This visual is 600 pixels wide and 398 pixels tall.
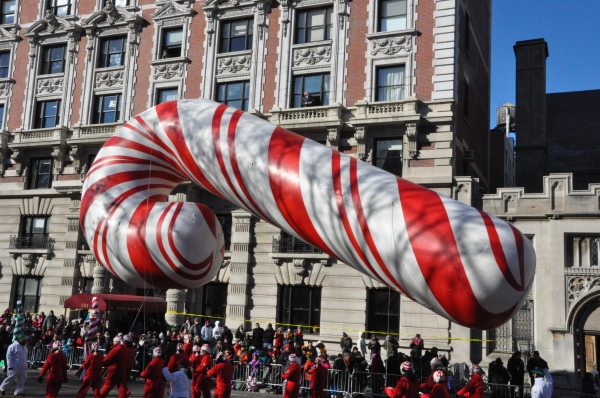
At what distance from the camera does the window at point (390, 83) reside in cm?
2500

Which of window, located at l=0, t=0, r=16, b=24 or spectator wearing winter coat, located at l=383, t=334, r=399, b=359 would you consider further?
window, located at l=0, t=0, r=16, b=24

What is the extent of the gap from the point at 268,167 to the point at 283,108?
19119 mm

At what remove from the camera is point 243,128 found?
809 centimetres

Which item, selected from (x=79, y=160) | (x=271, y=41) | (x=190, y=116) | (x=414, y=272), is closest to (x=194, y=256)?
(x=190, y=116)

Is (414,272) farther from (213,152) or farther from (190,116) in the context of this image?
(190,116)

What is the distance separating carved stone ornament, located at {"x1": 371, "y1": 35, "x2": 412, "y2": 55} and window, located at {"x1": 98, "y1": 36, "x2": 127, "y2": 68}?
42.1 feet

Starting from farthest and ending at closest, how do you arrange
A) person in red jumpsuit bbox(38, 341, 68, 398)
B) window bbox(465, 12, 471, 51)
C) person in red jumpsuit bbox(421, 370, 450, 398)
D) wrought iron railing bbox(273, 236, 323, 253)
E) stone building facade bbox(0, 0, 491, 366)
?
window bbox(465, 12, 471, 51) → wrought iron railing bbox(273, 236, 323, 253) → stone building facade bbox(0, 0, 491, 366) → person in red jumpsuit bbox(38, 341, 68, 398) → person in red jumpsuit bbox(421, 370, 450, 398)

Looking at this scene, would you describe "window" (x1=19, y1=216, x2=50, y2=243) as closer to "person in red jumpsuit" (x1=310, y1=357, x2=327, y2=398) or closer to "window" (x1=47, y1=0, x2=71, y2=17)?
"window" (x1=47, y1=0, x2=71, y2=17)

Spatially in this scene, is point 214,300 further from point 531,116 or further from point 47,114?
point 531,116

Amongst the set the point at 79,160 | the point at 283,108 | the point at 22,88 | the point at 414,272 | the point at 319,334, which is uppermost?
the point at 22,88

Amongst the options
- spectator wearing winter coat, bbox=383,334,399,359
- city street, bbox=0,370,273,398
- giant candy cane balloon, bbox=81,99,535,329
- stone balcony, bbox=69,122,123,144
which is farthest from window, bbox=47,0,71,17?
giant candy cane balloon, bbox=81,99,535,329

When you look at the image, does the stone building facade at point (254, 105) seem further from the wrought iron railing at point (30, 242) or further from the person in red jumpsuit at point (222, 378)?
the person in red jumpsuit at point (222, 378)

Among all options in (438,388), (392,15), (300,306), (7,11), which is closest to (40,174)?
(7,11)

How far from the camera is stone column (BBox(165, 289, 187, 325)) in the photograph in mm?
26109
